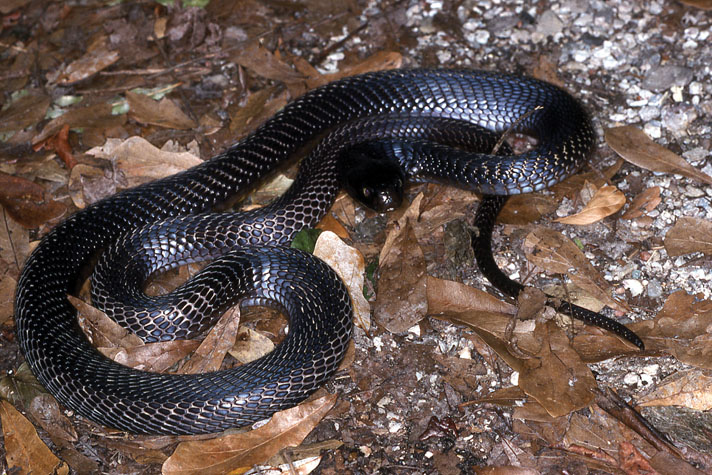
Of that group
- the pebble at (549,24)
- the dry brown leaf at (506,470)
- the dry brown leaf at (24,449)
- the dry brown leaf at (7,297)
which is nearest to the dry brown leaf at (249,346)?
the dry brown leaf at (24,449)

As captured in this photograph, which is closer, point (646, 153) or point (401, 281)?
point (401, 281)

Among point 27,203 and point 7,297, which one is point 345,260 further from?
point 27,203

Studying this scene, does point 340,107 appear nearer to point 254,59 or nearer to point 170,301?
point 254,59

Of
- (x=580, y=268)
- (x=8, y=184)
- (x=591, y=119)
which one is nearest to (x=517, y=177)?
(x=580, y=268)

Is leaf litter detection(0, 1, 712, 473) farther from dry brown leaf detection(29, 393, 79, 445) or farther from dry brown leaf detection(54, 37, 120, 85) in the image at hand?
dry brown leaf detection(54, 37, 120, 85)

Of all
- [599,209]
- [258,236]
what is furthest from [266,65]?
[599,209]

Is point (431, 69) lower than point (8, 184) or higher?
higher

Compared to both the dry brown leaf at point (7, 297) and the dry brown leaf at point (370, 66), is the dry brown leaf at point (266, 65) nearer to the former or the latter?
the dry brown leaf at point (370, 66)
